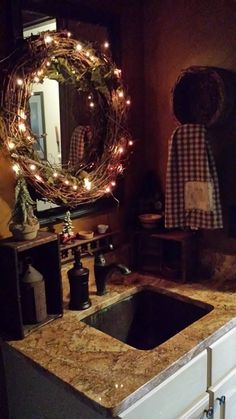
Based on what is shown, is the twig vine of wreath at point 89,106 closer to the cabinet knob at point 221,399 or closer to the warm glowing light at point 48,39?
the warm glowing light at point 48,39

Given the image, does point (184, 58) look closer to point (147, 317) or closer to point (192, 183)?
point (192, 183)

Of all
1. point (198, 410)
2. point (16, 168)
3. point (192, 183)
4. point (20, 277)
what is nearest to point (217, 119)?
point (192, 183)

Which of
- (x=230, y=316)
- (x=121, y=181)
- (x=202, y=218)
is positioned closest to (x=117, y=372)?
(x=230, y=316)

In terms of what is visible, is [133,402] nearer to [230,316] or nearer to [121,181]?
[230,316]

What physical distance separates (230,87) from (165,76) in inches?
15.0

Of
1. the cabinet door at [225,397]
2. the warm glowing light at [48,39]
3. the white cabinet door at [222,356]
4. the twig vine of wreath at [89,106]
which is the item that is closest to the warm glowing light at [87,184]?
the twig vine of wreath at [89,106]

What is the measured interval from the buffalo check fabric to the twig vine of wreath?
23 cm

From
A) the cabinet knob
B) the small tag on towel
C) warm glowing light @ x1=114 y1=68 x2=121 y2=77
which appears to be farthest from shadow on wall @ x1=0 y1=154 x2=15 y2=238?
the cabinet knob

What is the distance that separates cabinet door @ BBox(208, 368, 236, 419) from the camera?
1.49 meters

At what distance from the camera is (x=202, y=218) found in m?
1.81

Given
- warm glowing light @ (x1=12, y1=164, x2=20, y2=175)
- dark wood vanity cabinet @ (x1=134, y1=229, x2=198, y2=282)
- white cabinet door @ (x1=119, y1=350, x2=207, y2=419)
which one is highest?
warm glowing light @ (x1=12, y1=164, x2=20, y2=175)

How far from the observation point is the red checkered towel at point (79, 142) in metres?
1.75

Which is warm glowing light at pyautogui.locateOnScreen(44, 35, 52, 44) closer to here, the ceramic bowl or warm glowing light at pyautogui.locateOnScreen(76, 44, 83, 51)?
warm glowing light at pyautogui.locateOnScreen(76, 44, 83, 51)

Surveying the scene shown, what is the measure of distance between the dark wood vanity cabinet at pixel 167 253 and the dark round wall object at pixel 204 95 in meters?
0.52
